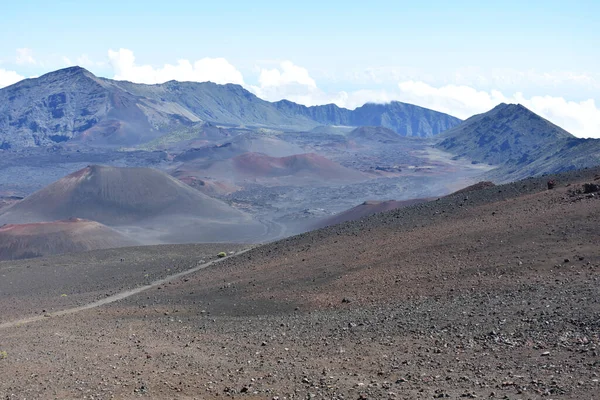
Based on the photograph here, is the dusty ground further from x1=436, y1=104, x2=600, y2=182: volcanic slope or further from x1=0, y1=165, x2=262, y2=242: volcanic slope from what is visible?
x1=436, y1=104, x2=600, y2=182: volcanic slope

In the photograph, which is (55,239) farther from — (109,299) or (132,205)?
(109,299)

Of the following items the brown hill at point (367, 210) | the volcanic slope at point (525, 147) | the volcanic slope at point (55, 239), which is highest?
the volcanic slope at point (525, 147)

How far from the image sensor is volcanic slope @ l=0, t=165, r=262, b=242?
81688mm

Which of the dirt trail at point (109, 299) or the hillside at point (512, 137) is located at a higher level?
the hillside at point (512, 137)

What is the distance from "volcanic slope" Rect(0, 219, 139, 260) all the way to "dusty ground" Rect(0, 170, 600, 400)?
31.0m

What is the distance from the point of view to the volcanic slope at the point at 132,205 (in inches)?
3216

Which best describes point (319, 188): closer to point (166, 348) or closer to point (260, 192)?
point (260, 192)

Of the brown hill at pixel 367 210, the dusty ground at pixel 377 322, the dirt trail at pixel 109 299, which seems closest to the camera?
the dusty ground at pixel 377 322

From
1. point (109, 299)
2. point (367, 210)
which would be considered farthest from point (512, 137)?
point (109, 299)

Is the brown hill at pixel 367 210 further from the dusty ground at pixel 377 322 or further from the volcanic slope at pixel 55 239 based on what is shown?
the dusty ground at pixel 377 322

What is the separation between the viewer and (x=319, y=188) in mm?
128500

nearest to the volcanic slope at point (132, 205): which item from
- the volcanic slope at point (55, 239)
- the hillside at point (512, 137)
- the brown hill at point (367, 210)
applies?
the volcanic slope at point (55, 239)

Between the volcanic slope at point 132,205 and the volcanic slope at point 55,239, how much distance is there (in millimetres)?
Result: 9181

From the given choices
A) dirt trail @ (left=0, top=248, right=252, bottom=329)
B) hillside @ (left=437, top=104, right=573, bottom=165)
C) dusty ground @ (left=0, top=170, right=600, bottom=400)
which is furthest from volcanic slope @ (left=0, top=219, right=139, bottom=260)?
hillside @ (left=437, top=104, right=573, bottom=165)
